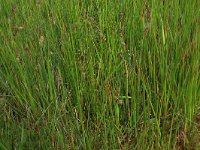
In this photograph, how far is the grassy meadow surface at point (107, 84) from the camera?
1.40m

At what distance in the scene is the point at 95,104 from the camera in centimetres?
155

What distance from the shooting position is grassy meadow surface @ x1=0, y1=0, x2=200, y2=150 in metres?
1.40

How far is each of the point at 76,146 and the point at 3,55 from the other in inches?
30.9

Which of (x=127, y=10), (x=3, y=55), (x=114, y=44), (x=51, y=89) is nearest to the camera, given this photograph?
(x=51, y=89)

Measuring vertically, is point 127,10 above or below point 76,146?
above

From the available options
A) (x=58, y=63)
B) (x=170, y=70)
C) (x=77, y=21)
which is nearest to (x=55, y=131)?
(x=58, y=63)

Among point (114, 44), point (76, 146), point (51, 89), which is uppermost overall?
point (114, 44)

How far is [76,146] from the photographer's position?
1.36 m

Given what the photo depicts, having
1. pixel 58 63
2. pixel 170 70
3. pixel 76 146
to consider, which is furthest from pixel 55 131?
pixel 170 70

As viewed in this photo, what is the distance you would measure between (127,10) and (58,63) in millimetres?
543

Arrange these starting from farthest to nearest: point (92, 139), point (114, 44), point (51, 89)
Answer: point (114, 44)
point (51, 89)
point (92, 139)

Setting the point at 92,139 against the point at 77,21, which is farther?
the point at 77,21

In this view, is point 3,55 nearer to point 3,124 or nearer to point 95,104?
point 3,124

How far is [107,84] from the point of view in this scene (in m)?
1.36
